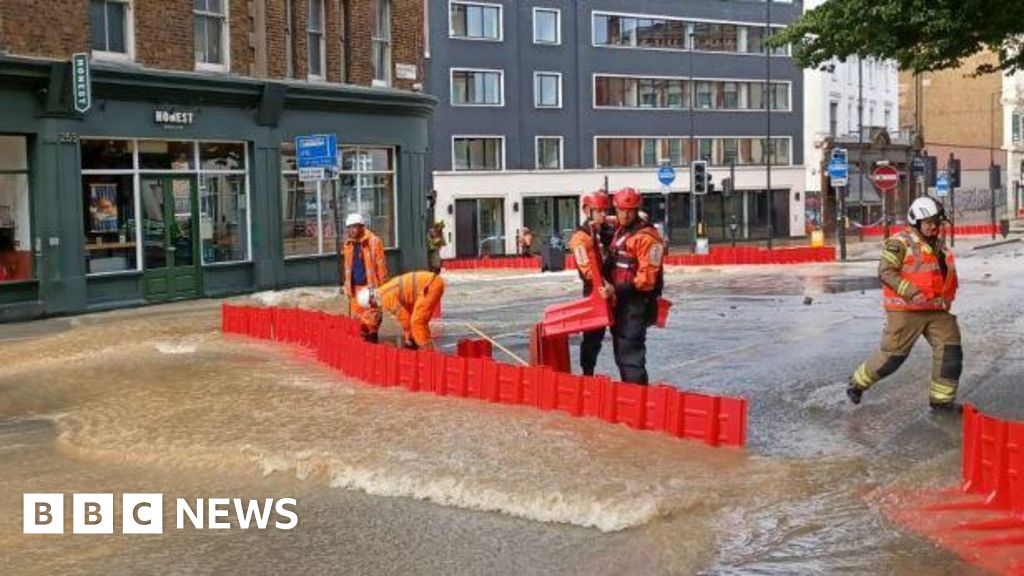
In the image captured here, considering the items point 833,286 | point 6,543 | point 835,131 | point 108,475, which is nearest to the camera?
point 6,543

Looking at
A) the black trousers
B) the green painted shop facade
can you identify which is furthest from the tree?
the green painted shop facade

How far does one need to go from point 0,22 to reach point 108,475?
523 inches

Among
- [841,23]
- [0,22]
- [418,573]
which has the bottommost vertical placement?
Result: [418,573]

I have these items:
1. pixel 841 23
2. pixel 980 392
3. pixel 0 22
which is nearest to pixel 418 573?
pixel 980 392

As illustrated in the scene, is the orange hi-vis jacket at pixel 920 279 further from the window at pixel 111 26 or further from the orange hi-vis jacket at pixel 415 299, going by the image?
the window at pixel 111 26

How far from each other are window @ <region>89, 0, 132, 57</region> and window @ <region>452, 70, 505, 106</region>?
32.8 meters

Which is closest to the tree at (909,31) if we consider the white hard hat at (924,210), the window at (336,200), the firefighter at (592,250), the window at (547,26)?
the white hard hat at (924,210)

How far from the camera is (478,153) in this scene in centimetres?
5459

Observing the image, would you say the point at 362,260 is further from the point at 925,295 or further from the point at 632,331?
the point at 925,295

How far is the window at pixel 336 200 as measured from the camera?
24750 mm

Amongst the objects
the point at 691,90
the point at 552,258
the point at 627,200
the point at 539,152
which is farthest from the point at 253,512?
the point at 691,90

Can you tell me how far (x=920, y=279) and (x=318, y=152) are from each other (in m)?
13.5

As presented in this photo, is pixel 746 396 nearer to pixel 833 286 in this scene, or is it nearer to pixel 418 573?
pixel 418 573

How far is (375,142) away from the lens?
2664 centimetres
